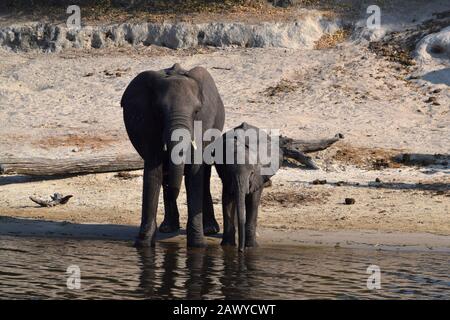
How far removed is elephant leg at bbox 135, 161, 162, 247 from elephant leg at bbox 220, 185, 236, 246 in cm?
108

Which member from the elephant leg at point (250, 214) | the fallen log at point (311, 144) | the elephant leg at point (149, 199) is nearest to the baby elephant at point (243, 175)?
the elephant leg at point (250, 214)

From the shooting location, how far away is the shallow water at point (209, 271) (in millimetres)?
13625

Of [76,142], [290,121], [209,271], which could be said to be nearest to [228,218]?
[209,271]

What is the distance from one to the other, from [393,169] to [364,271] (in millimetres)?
7333

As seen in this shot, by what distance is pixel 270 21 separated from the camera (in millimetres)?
33094

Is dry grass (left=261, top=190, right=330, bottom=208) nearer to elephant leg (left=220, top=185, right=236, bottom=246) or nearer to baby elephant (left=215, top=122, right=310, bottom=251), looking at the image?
baby elephant (left=215, top=122, right=310, bottom=251)

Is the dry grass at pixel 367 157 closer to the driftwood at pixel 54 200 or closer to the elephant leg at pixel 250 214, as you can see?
the elephant leg at pixel 250 214

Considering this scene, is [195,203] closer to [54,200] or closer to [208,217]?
[208,217]

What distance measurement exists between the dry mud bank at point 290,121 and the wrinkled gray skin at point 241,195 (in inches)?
59.2

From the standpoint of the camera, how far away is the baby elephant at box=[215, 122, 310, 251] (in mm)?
16141

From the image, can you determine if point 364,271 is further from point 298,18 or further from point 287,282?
point 298,18

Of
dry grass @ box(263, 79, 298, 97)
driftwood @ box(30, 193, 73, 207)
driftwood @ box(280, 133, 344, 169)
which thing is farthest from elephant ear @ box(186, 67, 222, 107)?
dry grass @ box(263, 79, 298, 97)

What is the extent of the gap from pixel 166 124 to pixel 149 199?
142 cm

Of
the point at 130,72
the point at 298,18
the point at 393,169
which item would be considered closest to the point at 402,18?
the point at 298,18
